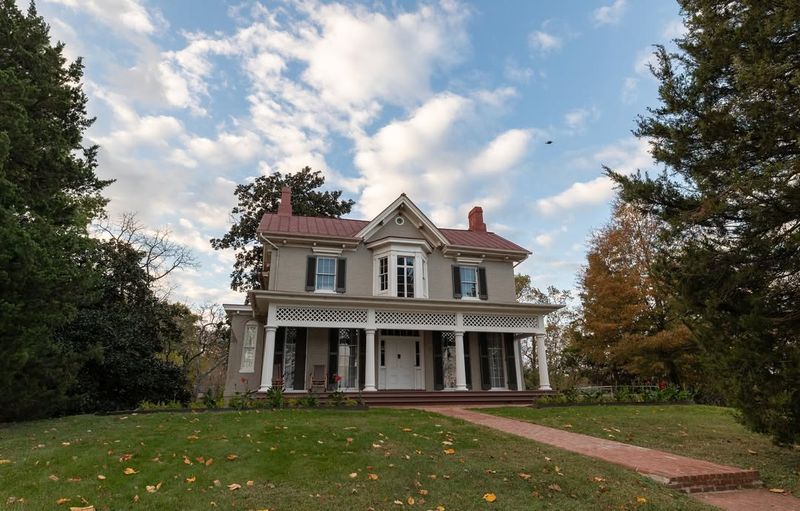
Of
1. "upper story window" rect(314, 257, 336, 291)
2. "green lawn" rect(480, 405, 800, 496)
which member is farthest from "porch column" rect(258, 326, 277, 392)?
"green lawn" rect(480, 405, 800, 496)

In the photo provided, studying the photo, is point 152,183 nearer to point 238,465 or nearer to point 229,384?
point 229,384

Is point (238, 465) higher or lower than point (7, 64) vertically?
lower

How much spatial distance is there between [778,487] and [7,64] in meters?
17.8

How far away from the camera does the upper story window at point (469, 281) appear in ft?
64.0

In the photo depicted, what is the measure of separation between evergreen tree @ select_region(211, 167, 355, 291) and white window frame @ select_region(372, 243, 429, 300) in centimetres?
1397

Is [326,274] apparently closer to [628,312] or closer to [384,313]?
[384,313]

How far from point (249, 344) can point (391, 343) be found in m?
5.89

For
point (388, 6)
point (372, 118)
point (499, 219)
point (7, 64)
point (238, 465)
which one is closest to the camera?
point (238, 465)

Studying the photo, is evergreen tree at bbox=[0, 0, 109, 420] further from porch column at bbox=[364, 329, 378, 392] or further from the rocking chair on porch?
porch column at bbox=[364, 329, 378, 392]

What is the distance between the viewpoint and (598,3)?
11.2m

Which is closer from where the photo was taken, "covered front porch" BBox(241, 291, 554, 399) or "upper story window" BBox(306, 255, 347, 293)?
"covered front porch" BBox(241, 291, 554, 399)

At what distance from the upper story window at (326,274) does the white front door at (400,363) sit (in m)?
3.32

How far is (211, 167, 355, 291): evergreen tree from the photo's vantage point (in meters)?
30.8

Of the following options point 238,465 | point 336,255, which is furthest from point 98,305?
point 238,465
